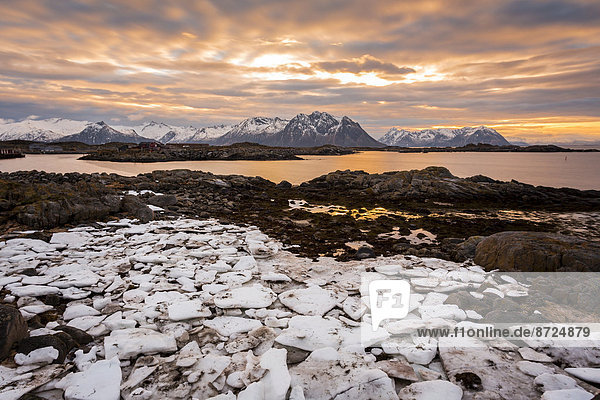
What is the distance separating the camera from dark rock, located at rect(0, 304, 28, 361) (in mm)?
3855

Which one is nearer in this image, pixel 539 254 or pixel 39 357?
pixel 39 357

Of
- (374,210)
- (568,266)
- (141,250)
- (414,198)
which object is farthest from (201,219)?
(414,198)

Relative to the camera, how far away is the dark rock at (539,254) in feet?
21.7

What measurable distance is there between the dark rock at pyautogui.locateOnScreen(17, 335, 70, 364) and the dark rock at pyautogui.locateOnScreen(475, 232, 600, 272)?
850 cm

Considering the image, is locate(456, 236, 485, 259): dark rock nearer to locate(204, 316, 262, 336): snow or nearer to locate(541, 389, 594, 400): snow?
locate(541, 389, 594, 400): snow

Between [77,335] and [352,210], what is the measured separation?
13.6 m

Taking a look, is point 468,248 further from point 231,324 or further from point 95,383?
point 95,383

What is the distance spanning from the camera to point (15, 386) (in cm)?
346

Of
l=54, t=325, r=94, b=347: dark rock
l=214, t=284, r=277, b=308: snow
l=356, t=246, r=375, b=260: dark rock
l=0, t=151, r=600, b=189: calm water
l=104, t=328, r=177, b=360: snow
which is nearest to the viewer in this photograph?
l=104, t=328, r=177, b=360: snow

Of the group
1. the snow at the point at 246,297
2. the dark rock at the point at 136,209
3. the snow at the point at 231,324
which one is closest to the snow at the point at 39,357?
the snow at the point at 231,324

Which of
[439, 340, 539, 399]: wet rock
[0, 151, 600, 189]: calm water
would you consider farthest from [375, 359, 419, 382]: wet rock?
[0, 151, 600, 189]: calm water

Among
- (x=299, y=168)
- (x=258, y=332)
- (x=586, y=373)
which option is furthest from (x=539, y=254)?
(x=299, y=168)

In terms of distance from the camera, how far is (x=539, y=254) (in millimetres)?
6945

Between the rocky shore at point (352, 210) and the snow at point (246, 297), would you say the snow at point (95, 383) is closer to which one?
the snow at point (246, 297)
